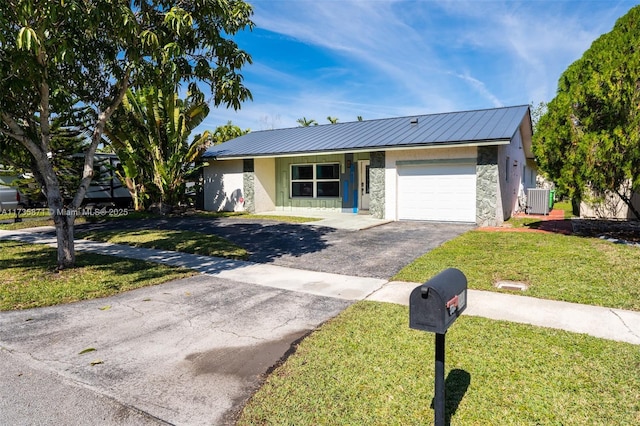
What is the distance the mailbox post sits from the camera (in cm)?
228

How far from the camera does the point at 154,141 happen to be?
17.7m

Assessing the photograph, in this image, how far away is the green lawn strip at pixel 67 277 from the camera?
19.4ft

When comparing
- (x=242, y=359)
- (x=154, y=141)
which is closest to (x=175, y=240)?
(x=242, y=359)

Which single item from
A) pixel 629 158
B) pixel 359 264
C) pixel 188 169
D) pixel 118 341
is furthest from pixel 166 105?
pixel 629 158

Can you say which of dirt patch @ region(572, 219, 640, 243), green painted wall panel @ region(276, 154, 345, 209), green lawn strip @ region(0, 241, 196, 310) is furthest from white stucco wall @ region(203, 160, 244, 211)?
dirt patch @ region(572, 219, 640, 243)

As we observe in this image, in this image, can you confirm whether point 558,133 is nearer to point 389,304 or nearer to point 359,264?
point 359,264

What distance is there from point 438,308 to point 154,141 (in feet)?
58.8

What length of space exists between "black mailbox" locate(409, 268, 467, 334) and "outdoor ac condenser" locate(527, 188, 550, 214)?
693 inches

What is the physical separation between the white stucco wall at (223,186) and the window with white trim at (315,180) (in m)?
2.91

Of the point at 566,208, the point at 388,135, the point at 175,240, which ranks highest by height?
the point at 388,135

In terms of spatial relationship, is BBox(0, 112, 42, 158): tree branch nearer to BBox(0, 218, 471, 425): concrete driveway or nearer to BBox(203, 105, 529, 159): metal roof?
BBox(0, 218, 471, 425): concrete driveway

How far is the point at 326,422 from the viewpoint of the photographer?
9.45 feet

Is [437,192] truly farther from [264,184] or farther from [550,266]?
[264,184]

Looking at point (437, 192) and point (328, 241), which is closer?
point (328, 241)
